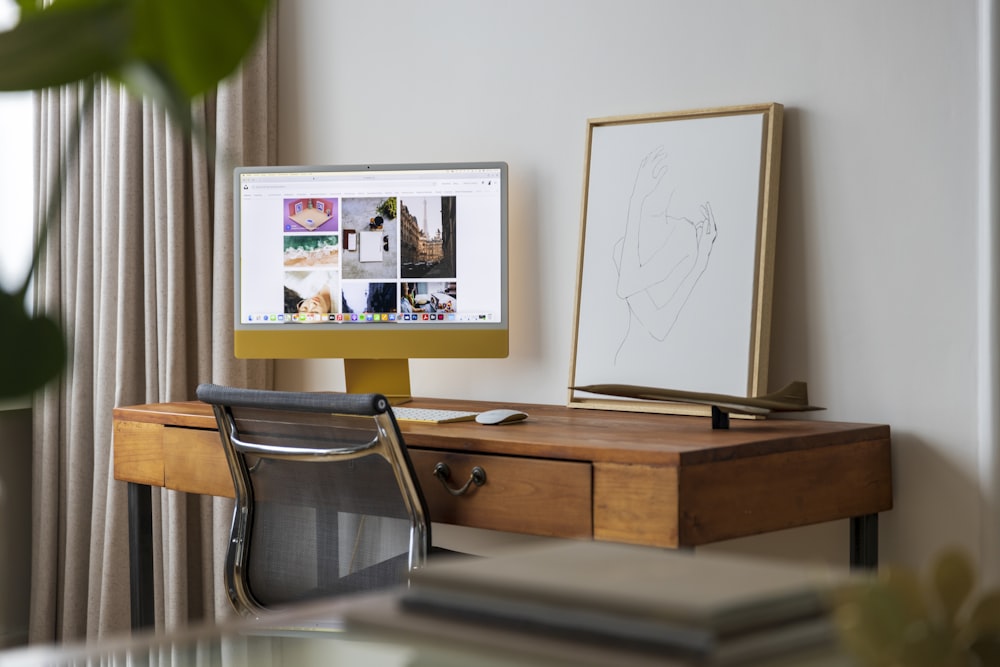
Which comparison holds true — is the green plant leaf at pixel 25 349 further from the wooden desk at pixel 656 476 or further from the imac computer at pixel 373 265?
the imac computer at pixel 373 265

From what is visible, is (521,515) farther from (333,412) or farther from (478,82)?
(478,82)

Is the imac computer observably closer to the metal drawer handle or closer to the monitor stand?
the monitor stand

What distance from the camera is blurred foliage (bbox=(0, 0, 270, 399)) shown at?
232 mm

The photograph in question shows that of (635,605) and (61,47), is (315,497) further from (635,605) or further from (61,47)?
(61,47)

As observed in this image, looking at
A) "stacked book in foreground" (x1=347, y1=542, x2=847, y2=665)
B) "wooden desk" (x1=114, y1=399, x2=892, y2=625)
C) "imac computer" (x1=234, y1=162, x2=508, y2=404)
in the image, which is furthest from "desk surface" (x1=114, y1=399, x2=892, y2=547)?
"stacked book in foreground" (x1=347, y1=542, x2=847, y2=665)

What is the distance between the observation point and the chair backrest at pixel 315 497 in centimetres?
160

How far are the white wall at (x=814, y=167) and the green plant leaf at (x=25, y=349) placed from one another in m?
1.76

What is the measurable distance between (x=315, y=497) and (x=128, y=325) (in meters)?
1.28

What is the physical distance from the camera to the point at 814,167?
1.99m

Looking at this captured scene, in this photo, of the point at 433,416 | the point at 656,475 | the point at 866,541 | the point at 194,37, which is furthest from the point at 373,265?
the point at 194,37

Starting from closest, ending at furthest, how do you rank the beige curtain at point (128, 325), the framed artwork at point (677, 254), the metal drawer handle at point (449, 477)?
the metal drawer handle at point (449, 477), the framed artwork at point (677, 254), the beige curtain at point (128, 325)

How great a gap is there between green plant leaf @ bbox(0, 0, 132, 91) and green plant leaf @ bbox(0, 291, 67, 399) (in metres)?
0.05

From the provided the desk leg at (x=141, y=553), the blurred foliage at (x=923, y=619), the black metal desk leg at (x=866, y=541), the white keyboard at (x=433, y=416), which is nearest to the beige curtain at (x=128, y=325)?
the desk leg at (x=141, y=553)

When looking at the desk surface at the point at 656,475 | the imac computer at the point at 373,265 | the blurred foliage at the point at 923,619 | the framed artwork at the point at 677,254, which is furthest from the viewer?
the imac computer at the point at 373,265
